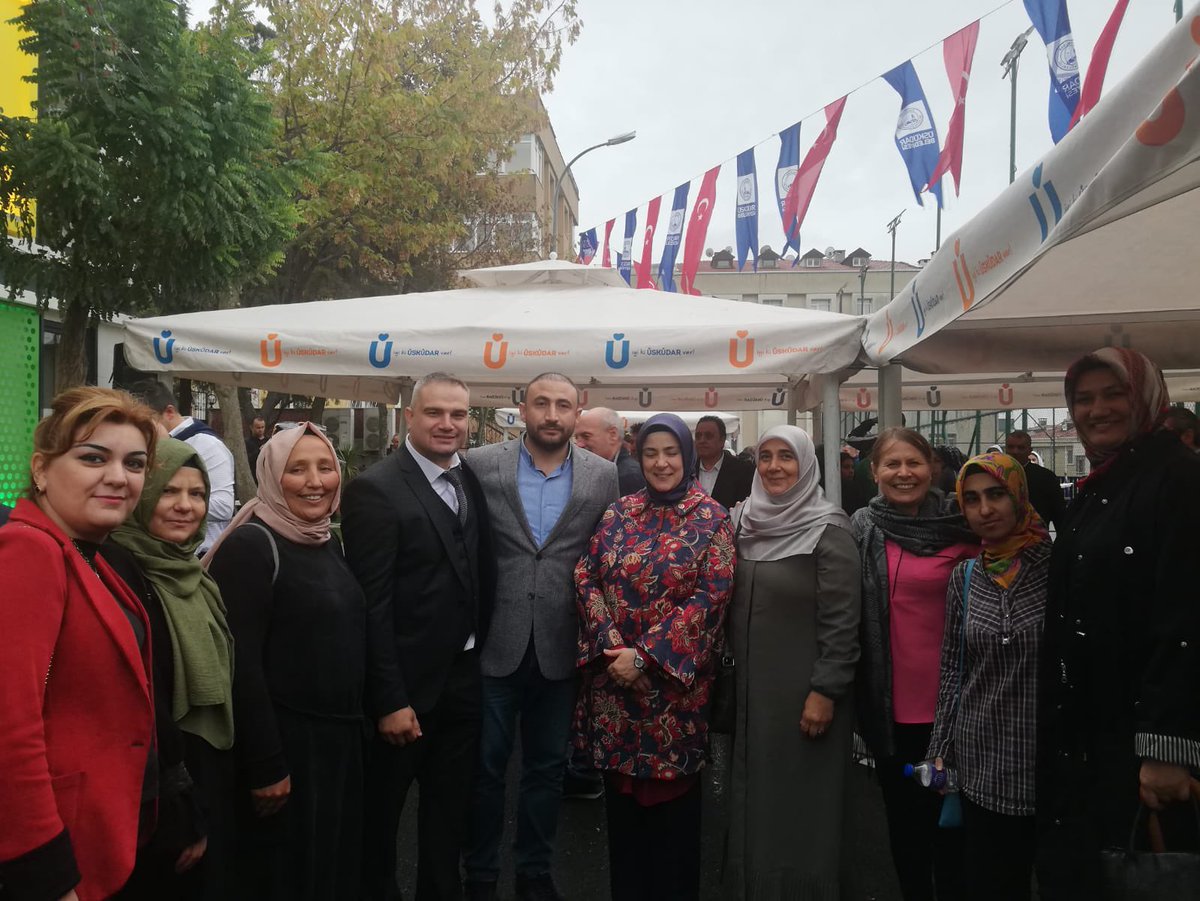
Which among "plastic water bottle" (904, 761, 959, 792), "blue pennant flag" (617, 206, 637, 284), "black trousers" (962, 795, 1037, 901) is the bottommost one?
"black trousers" (962, 795, 1037, 901)

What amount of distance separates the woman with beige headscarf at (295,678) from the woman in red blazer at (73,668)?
530 millimetres

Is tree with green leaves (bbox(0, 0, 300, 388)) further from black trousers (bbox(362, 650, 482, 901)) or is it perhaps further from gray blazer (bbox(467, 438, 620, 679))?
black trousers (bbox(362, 650, 482, 901))

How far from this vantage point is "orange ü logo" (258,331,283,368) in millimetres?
5152

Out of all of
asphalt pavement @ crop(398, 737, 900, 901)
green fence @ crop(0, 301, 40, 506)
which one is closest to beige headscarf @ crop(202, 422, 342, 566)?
asphalt pavement @ crop(398, 737, 900, 901)

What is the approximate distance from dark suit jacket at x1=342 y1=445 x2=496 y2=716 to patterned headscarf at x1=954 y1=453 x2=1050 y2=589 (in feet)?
5.99

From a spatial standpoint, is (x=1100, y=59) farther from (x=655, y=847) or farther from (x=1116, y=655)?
(x=655, y=847)

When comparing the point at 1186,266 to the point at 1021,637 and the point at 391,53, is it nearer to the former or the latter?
the point at 1021,637

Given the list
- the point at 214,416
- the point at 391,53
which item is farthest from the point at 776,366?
the point at 214,416

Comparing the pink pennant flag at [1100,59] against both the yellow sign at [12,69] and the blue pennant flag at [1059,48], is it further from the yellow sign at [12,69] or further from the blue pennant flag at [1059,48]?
the yellow sign at [12,69]

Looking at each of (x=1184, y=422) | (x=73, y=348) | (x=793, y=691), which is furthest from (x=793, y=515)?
A: (x=73, y=348)

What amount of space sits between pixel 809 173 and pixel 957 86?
1.83 m

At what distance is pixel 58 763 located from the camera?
1.79 meters

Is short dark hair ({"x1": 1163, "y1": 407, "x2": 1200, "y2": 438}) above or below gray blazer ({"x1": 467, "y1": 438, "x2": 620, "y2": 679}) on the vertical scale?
above

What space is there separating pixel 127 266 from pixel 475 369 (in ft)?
12.4
